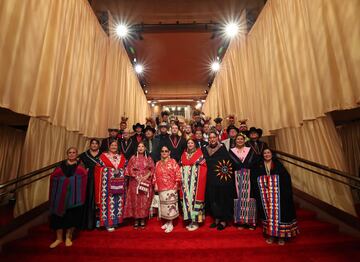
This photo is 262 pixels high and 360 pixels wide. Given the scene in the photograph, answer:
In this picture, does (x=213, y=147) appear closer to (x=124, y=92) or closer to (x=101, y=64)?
(x=101, y=64)

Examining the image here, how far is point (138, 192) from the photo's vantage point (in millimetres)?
3174

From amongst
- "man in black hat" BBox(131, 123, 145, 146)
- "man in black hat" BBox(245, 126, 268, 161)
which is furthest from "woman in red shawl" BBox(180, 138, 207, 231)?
"man in black hat" BBox(131, 123, 145, 146)

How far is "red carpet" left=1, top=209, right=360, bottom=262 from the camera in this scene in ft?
8.43

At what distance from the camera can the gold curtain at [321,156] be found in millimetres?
3160

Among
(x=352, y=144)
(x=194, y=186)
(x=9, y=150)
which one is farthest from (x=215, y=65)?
(x=9, y=150)

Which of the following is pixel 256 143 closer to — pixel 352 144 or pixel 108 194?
pixel 108 194

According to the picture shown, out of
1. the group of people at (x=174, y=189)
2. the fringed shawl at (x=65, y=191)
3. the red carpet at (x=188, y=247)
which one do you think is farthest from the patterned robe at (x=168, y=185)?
the fringed shawl at (x=65, y=191)

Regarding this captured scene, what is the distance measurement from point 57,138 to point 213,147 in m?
3.30

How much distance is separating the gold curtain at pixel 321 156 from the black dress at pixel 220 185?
1709 millimetres

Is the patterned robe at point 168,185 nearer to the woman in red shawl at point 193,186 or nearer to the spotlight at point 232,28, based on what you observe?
the woman in red shawl at point 193,186

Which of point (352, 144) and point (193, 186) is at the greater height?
point (352, 144)

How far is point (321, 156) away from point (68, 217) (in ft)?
15.1

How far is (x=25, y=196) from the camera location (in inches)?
127

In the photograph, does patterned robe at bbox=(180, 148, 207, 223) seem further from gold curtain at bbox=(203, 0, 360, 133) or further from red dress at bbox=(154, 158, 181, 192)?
gold curtain at bbox=(203, 0, 360, 133)
